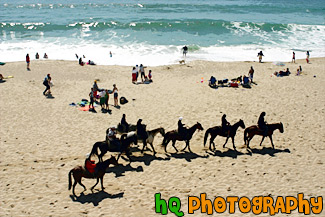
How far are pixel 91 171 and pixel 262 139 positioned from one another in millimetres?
8000

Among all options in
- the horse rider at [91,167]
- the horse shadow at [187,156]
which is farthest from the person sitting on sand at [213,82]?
the horse rider at [91,167]

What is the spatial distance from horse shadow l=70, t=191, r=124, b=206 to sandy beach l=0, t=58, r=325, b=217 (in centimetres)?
3

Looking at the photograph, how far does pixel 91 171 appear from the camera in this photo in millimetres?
10078

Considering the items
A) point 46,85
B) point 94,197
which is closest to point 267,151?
point 94,197

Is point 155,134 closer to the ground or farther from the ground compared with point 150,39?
closer to the ground

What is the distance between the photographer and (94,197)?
10109 millimetres

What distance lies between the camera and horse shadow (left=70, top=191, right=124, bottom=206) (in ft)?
32.5

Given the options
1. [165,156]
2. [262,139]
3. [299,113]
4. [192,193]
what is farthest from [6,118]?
[299,113]

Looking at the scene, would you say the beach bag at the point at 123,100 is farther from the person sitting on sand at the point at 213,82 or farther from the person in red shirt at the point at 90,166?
the person in red shirt at the point at 90,166

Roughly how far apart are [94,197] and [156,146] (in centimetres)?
442

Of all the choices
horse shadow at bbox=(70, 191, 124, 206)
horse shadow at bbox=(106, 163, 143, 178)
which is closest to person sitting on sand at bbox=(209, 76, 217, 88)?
horse shadow at bbox=(106, 163, 143, 178)

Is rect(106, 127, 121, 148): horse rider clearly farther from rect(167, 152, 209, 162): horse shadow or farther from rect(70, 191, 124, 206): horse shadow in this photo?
rect(167, 152, 209, 162): horse shadow

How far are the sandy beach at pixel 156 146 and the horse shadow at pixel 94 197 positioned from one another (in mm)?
34

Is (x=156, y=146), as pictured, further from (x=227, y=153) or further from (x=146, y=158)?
(x=227, y=153)
